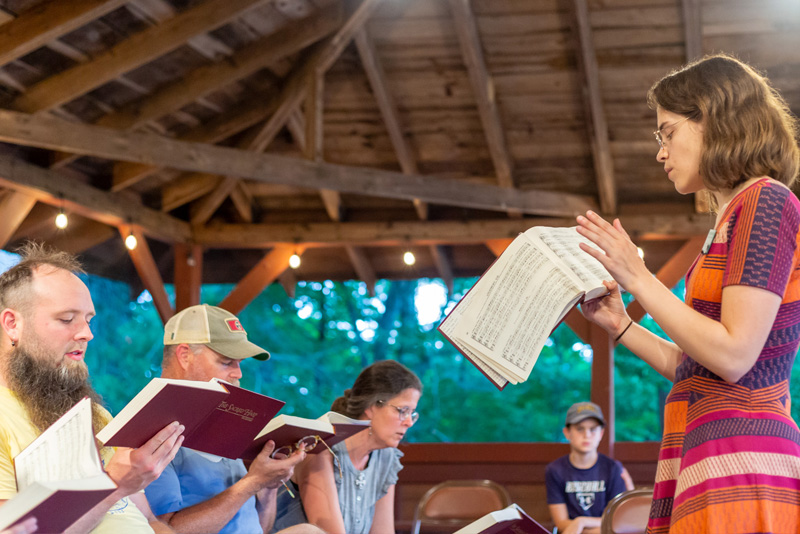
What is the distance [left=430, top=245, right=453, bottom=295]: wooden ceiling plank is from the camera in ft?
26.3

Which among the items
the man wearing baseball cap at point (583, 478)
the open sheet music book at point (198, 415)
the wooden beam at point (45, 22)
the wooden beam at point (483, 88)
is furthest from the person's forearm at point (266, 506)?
the wooden beam at point (483, 88)

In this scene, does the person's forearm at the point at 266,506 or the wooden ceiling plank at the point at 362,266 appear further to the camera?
the wooden ceiling plank at the point at 362,266

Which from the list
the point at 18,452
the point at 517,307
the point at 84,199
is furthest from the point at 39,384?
the point at 84,199

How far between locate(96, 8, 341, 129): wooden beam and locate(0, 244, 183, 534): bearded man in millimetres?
4108

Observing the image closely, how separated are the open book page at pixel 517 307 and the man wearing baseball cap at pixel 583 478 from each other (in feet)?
11.5

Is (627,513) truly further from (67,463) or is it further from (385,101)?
(385,101)

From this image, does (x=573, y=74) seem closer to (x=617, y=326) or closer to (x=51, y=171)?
(x=51, y=171)

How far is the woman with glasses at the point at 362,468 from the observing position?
2864 mm

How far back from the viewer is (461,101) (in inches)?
263

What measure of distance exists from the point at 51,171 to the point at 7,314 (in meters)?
4.47

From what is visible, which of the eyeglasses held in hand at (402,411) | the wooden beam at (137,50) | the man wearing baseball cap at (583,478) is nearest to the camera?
the eyeglasses held in hand at (402,411)

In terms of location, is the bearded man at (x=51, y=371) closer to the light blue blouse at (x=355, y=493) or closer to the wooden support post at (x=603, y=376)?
the light blue blouse at (x=355, y=493)

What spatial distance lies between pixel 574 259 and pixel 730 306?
33 centimetres

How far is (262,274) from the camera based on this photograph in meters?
7.80
